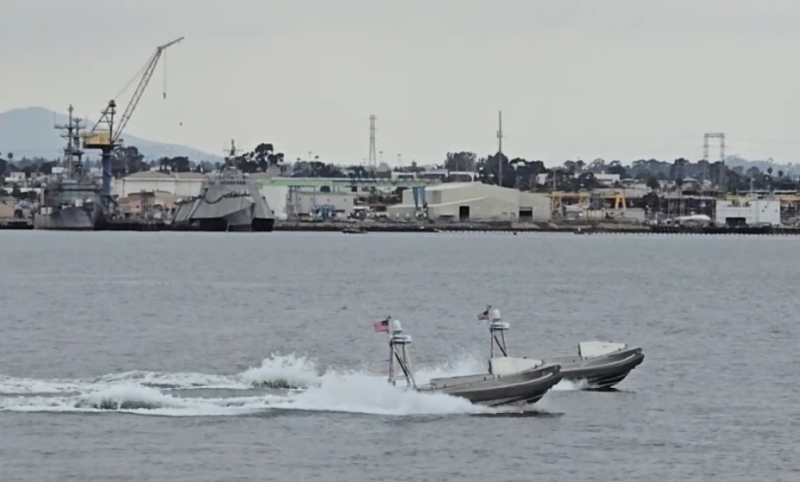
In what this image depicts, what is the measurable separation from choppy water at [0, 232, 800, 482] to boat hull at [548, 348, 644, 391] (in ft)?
2.41

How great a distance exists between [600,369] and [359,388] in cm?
913

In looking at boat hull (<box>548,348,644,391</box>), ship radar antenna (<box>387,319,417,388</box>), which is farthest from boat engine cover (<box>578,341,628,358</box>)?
ship radar antenna (<box>387,319,417,388</box>)

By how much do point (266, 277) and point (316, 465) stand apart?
88478 mm

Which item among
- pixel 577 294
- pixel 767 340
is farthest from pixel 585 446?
pixel 577 294

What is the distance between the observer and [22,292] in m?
105

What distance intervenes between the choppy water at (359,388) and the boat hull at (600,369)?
2.41 feet

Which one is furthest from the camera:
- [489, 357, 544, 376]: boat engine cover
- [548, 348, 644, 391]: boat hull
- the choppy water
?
[548, 348, 644, 391]: boat hull

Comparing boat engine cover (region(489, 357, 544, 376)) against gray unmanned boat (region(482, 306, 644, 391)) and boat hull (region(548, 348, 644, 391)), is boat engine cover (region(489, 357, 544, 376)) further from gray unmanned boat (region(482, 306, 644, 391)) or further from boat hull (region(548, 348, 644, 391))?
boat hull (region(548, 348, 644, 391))

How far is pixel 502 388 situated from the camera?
152ft

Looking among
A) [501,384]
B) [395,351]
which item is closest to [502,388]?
[501,384]

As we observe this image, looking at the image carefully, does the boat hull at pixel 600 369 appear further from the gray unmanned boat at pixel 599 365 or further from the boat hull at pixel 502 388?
the boat hull at pixel 502 388

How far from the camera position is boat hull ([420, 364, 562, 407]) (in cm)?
4625

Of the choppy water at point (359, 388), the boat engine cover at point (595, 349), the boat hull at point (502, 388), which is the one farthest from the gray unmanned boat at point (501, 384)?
the boat engine cover at point (595, 349)

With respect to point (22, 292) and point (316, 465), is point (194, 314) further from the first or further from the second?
point (316, 465)
